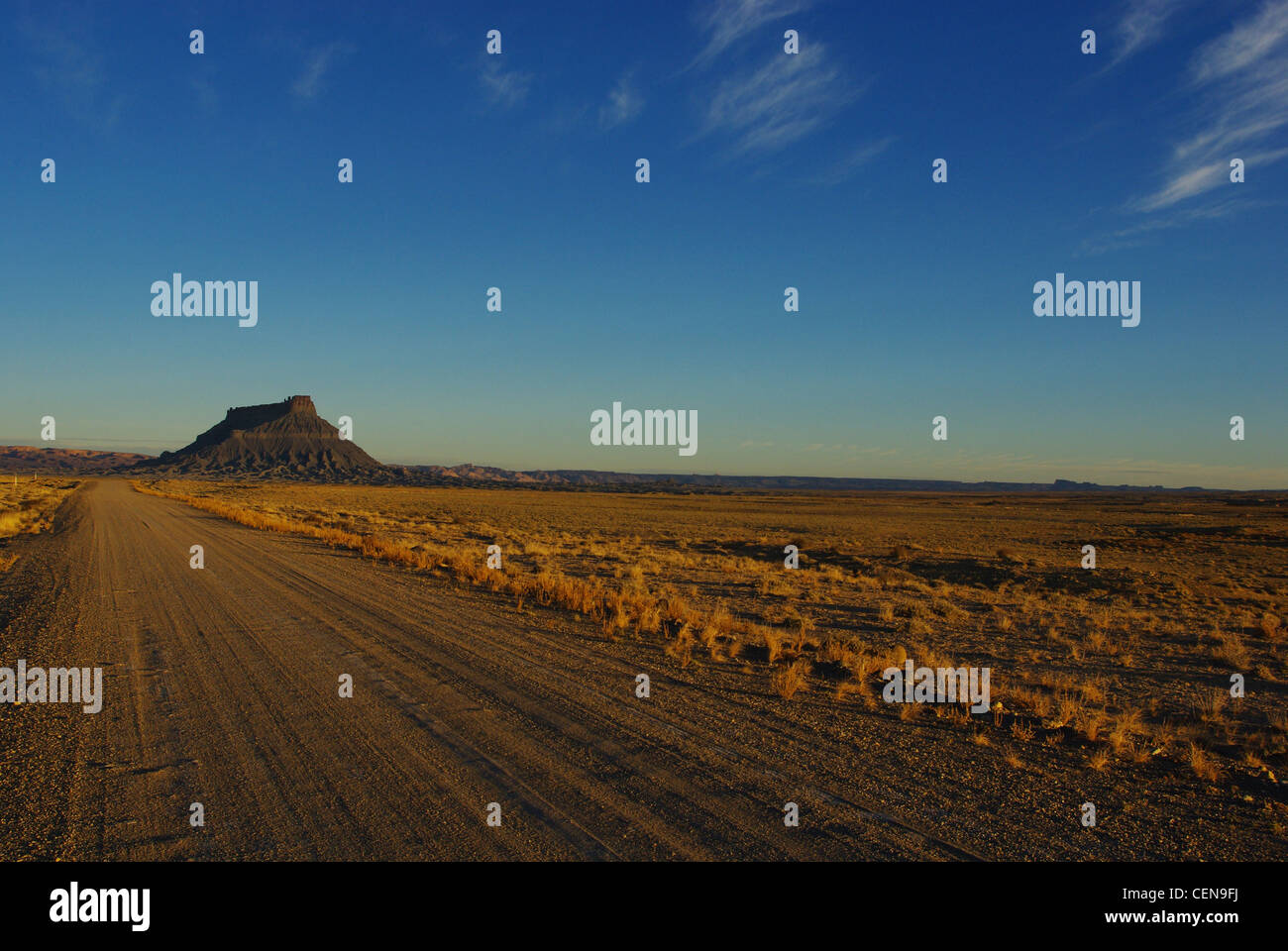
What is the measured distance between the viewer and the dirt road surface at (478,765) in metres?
4.39

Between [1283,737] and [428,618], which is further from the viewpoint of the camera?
[428,618]

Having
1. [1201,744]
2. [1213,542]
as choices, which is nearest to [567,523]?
[1213,542]

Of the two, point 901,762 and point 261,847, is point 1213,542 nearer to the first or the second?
point 901,762

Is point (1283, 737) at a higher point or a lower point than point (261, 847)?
lower

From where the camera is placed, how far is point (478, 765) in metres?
5.54

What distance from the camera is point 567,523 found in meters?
48.9

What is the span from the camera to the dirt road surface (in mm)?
4391
